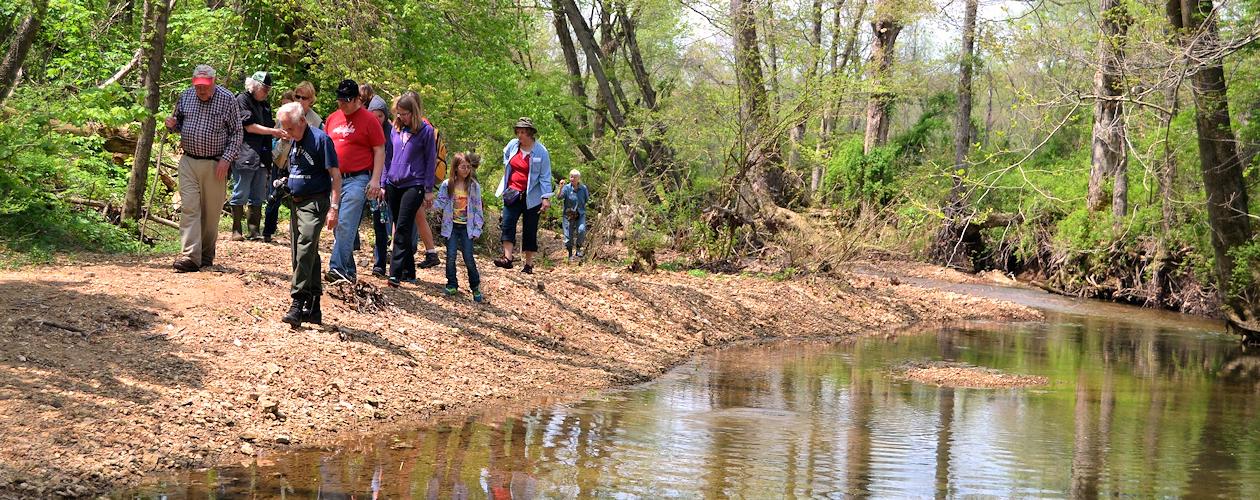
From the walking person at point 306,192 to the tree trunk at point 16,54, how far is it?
394cm

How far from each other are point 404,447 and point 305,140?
275 cm

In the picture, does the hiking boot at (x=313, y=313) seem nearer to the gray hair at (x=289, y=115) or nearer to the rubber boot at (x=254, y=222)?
the gray hair at (x=289, y=115)

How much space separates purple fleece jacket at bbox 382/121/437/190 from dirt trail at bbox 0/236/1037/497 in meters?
0.99

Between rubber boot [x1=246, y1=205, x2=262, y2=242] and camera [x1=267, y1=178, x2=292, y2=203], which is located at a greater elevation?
camera [x1=267, y1=178, x2=292, y2=203]

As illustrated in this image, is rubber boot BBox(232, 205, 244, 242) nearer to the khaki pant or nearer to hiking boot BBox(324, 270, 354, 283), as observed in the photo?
the khaki pant

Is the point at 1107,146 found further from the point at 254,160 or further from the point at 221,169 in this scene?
the point at 221,169

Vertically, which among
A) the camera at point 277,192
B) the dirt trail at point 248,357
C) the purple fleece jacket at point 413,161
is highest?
the purple fleece jacket at point 413,161

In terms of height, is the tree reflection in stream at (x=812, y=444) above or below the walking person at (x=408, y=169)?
below

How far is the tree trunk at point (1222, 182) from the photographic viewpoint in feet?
49.3

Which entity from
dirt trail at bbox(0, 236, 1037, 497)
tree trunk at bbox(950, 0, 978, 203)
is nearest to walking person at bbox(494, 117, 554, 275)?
dirt trail at bbox(0, 236, 1037, 497)

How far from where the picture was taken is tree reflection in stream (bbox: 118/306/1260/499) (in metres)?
6.08

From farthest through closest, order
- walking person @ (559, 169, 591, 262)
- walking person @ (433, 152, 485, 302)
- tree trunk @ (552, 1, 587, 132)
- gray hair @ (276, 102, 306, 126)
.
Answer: tree trunk @ (552, 1, 587, 132) → walking person @ (559, 169, 591, 262) → walking person @ (433, 152, 485, 302) → gray hair @ (276, 102, 306, 126)

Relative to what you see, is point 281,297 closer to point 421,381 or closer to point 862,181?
point 421,381

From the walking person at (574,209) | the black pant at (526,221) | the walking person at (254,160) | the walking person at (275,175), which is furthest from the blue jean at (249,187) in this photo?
the walking person at (574,209)
